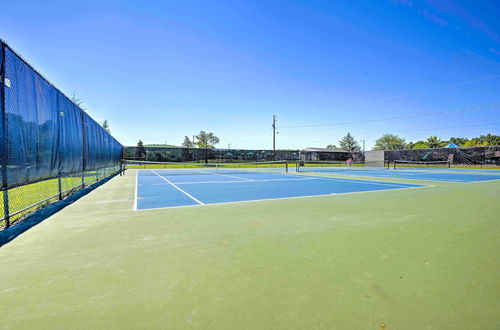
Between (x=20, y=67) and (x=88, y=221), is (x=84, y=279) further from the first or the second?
(x=20, y=67)

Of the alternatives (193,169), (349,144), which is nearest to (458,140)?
(349,144)

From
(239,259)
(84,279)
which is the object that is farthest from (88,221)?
(239,259)

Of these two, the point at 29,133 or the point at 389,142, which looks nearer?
the point at 29,133

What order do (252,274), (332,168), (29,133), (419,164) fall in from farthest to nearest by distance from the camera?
1. (419,164)
2. (332,168)
3. (29,133)
4. (252,274)

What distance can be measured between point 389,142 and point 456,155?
180ft

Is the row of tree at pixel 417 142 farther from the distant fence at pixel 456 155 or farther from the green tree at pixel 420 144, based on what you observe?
the distant fence at pixel 456 155

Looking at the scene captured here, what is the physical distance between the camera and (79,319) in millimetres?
1948

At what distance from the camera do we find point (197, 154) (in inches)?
1321

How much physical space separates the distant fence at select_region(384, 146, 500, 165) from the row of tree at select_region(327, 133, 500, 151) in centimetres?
3197

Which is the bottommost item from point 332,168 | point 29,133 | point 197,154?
point 332,168

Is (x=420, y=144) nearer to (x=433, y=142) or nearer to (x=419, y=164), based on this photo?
(x=433, y=142)

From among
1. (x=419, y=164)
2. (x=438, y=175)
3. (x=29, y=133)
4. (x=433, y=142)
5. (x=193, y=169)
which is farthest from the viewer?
(x=433, y=142)

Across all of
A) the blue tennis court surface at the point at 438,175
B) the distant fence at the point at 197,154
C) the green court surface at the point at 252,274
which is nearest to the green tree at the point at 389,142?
the distant fence at the point at 197,154

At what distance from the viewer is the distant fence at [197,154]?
30.8 metres
